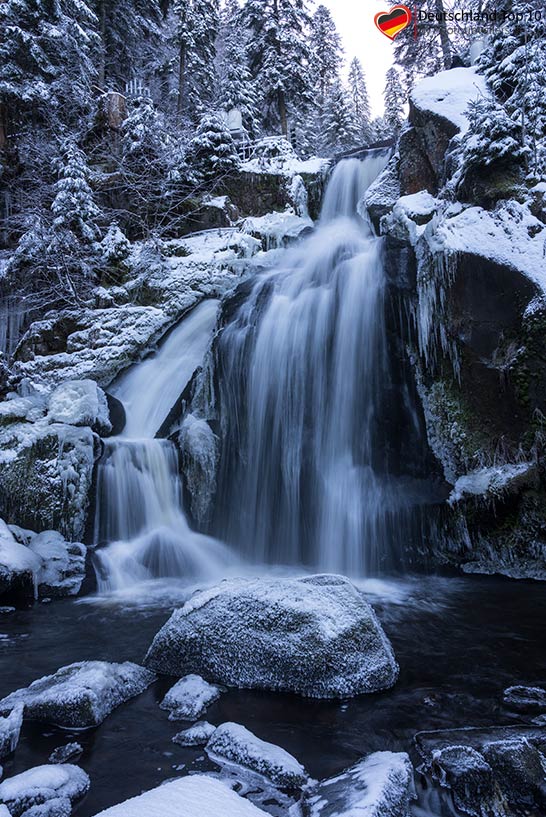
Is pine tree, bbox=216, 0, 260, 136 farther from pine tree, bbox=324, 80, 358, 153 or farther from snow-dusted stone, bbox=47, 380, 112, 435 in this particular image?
snow-dusted stone, bbox=47, 380, 112, 435

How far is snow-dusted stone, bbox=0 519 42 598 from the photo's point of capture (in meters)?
6.03

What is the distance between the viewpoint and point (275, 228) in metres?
15.5

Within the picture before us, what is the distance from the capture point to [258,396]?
9.05m

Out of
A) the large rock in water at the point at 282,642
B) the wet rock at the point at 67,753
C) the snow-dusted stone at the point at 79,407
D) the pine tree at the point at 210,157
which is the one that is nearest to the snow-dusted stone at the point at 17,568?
the snow-dusted stone at the point at 79,407

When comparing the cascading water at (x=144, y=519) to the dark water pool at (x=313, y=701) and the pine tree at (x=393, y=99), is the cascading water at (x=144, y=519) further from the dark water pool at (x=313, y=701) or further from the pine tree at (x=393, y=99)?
the pine tree at (x=393, y=99)

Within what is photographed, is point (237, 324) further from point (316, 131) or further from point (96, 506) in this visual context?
point (316, 131)

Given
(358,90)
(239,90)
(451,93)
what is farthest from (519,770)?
(358,90)

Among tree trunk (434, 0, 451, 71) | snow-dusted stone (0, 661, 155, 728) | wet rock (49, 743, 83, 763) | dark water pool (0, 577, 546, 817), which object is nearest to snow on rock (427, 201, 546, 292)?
dark water pool (0, 577, 546, 817)

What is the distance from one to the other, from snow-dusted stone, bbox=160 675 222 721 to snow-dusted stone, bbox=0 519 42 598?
3.38 m

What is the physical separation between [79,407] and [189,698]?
6.03 meters

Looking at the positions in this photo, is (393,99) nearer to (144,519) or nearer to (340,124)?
(340,124)

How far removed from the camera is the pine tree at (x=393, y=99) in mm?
35500

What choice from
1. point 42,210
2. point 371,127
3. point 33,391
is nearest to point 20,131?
point 42,210

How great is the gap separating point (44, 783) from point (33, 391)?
27.6 feet
